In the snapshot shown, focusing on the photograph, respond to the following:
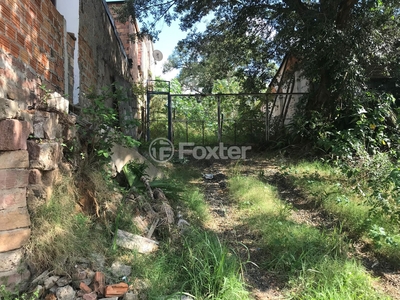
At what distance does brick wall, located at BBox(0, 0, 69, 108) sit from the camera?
2127 mm

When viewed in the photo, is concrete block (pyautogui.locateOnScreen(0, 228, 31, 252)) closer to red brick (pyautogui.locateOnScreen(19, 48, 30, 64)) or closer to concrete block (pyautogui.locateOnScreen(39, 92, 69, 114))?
concrete block (pyautogui.locateOnScreen(39, 92, 69, 114))

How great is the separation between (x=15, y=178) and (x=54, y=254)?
63 cm

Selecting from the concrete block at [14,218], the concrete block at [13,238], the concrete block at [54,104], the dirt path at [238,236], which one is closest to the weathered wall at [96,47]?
the concrete block at [54,104]

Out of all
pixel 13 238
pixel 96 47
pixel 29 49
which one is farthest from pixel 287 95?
pixel 13 238

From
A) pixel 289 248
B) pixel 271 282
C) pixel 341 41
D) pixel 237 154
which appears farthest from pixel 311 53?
pixel 271 282

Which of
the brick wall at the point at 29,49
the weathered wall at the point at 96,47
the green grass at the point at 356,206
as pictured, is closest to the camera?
the brick wall at the point at 29,49

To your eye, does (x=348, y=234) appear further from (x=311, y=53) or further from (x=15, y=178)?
(x=311, y=53)

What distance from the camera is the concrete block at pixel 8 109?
2016 millimetres

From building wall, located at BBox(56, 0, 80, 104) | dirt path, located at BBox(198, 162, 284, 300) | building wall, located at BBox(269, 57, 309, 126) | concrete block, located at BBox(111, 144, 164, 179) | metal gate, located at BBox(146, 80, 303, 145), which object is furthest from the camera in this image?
metal gate, located at BBox(146, 80, 303, 145)

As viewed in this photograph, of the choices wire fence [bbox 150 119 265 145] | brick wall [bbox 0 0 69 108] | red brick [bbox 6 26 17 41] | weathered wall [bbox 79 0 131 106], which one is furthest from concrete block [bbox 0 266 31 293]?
wire fence [bbox 150 119 265 145]

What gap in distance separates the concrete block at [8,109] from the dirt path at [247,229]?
87.2 inches

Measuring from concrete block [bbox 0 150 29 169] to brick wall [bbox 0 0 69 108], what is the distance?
1.30ft

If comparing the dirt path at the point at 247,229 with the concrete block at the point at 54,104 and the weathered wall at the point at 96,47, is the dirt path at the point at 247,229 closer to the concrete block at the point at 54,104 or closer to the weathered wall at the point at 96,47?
the concrete block at the point at 54,104

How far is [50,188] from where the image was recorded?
2459 mm
